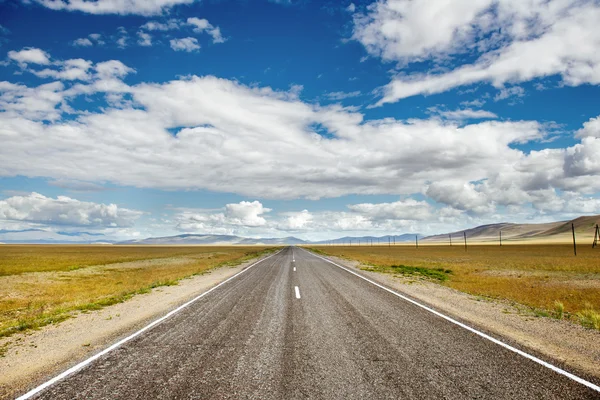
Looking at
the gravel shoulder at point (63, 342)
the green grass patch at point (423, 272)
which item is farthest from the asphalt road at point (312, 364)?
the green grass patch at point (423, 272)

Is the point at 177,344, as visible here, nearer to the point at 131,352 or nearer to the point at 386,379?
the point at 131,352

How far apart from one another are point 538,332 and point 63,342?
1025 cm

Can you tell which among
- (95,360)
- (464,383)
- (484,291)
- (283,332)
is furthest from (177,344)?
(484,291)

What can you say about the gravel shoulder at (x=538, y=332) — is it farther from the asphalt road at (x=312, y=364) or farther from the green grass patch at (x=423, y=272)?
the green grass patch at (x=423, y=272)

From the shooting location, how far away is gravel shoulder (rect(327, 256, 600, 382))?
5775 mm

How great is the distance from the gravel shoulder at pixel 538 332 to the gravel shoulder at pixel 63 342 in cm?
798

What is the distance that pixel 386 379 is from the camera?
479 centimetres

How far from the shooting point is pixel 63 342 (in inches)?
280

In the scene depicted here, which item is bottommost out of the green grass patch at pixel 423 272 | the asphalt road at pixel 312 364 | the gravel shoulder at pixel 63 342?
the green grass patch at pixel 423 272

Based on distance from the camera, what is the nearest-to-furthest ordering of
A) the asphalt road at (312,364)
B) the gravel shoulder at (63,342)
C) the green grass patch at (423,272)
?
A: the asphalt road at (312,364) → the gravel shoulder at (63,342) → the green grass patch at (423,272)

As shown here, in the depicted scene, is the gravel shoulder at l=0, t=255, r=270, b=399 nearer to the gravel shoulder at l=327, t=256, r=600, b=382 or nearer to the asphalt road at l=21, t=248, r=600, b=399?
the asphalt road at l=21, t=248, r=600, b=399

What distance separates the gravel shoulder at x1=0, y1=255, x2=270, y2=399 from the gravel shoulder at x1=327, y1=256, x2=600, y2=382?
798 cm

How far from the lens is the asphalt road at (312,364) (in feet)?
14.6

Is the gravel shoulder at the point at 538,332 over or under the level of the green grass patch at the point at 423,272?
over
